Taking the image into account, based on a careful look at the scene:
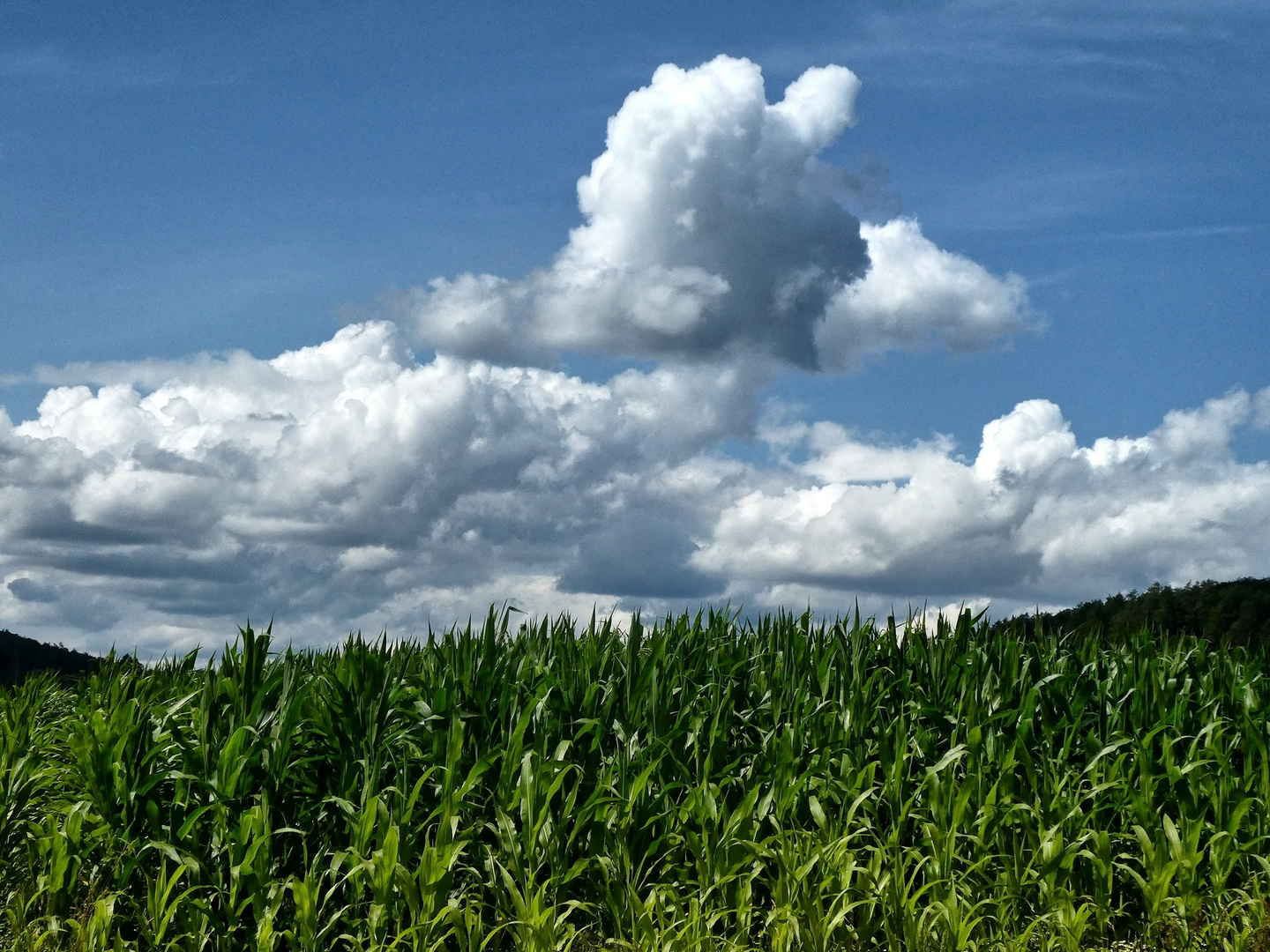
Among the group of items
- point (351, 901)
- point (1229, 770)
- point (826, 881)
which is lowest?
point (351, 901)

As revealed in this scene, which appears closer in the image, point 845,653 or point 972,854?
point 972,854

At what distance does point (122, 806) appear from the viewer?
6.61 m

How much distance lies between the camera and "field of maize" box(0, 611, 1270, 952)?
588cm

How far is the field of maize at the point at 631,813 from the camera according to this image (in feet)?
19.3

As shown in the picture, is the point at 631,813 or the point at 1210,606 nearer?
the point at 631,813

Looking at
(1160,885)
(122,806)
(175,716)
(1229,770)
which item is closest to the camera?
(1160,885)

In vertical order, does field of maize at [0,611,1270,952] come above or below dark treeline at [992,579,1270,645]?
below

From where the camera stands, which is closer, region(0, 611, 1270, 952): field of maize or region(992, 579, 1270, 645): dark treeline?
region(0, 611, 1270, 952): field of maize

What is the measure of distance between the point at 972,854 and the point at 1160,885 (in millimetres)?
1040

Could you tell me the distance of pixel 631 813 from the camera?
20.4ft

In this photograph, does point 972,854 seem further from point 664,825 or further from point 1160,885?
point 664,825

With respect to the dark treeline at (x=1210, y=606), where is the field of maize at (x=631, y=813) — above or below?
below

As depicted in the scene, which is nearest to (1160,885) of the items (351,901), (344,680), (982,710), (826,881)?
(982,710)

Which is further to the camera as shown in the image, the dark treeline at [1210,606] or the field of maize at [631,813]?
the dark treeline at [1210,606]
